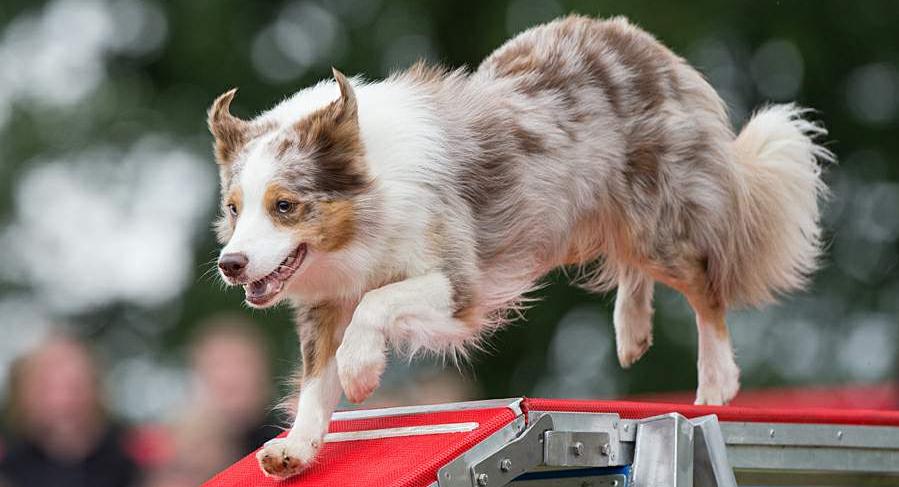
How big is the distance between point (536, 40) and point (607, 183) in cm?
56

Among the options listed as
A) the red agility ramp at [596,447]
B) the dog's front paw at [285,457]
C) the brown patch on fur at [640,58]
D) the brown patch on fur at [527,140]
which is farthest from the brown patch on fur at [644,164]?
the dog's front paw at [285,457]

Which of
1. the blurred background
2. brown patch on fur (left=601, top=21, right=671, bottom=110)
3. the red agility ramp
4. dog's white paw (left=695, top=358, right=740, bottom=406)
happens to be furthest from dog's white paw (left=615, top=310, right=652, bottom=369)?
the blurred background

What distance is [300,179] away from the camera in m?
4.20

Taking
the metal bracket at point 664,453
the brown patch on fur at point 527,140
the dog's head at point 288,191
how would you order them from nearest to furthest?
the metal bracket at point 664,453 → the dog's head at point 288,191 → the brown patch on fur at point 527,140

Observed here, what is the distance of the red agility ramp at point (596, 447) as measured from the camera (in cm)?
377

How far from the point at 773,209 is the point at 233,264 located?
2.35 metres

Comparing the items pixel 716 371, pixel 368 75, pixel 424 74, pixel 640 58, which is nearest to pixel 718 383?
pixel 716 371

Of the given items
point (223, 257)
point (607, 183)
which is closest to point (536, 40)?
point (607, 183)

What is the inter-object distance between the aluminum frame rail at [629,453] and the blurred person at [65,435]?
2.88 m

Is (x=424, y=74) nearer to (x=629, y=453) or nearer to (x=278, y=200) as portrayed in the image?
(x=278, y=200)

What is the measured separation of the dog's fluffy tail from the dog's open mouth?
5.97 ft

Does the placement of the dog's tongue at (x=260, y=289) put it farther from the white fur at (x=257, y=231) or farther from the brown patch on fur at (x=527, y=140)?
the brown patch on fur at (x=527, y=140)

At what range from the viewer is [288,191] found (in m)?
4.16

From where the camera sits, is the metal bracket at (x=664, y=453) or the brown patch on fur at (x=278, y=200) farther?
the brown patch on fur at (x=278, y=200)
